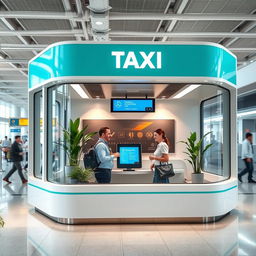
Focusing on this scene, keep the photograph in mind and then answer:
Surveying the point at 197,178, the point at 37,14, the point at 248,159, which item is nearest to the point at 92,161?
the point at 197,178

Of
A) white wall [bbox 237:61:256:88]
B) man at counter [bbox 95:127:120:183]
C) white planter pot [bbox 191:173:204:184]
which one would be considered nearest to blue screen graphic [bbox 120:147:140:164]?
man at counter [bbox 95:127:120:183]

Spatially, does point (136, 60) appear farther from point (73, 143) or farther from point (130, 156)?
point (130, 156)

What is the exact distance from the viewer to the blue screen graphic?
649 cm

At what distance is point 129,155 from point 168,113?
188 centimetres

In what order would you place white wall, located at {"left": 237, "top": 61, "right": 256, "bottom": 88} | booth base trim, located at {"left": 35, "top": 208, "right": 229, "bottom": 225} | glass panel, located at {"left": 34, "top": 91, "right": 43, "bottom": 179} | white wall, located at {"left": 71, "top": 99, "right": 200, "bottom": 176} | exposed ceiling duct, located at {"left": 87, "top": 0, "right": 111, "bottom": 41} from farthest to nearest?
white wall, located at {"left": 237, "top": 61, "right": 256, "bottom": 88} < white wall, located at {"left": 71, "top": 99, "right": 200, "bottom": 176} < glass panel, located at {"left": 34, "top": 91, "right": 43, "bottom": 179} < exposed ceiling duct, located at {"left": 87, "top": 0, "right": 111, "bottom": 41} < booth base trim, located at {"left": 35, "top": 208, "right": 229, "bottom": 225}

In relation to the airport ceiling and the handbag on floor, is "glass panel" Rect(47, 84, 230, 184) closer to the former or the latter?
the handbag on floor

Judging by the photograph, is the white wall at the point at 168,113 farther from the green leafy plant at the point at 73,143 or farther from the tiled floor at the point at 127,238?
the tiled floor at the point at 127,238

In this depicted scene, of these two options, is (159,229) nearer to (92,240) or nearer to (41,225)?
(92,240)

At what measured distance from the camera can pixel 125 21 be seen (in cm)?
718

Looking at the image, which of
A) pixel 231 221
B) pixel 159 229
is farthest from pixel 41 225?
pixel 231 221

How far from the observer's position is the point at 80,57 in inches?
186

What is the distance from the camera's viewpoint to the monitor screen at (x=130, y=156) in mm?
6484

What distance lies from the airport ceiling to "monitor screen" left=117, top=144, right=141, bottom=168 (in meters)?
2.50

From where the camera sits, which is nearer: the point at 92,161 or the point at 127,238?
the point at 127,238
